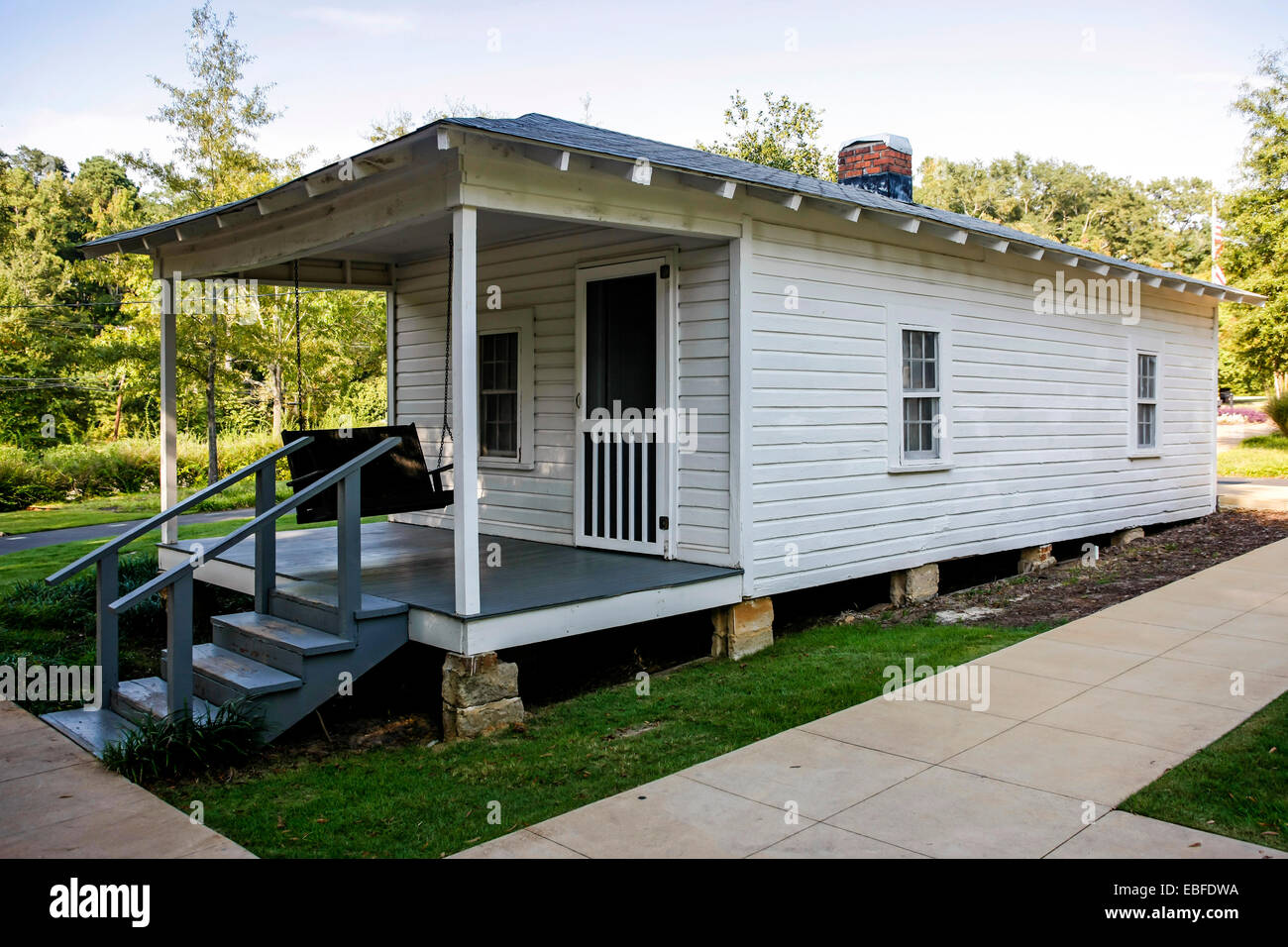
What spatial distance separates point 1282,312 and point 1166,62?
763 cm

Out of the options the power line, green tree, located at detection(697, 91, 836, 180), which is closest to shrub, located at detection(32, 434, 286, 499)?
the power line

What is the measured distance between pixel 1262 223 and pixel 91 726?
28453 millimetres

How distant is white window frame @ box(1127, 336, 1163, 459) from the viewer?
11492 mm

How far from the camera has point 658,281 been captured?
23.6 feet

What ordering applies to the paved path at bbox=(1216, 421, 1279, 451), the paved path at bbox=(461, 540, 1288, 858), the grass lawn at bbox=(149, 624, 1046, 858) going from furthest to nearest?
the paved path at bbox=(1216, 421, 1279, 451), the grass lawn at bbox=(149, 624, 1046, 858), the paved path at bbox=(461, 540, 1288, 858)

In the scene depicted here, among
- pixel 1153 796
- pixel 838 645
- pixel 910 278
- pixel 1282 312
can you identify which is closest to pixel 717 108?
pixel 1282 312

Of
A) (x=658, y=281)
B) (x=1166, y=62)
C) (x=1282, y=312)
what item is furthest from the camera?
(x=1282, y=312)

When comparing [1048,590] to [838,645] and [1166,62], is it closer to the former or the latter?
[838,645]

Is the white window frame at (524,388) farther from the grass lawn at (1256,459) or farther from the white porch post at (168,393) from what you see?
the grass lawn at (1256,459)

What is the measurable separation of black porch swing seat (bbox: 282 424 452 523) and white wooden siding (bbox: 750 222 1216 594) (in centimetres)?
241

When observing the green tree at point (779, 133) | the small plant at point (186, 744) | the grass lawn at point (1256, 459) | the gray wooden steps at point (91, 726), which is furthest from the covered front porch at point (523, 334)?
the green tree at point (779, 133)

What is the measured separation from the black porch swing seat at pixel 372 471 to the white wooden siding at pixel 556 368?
1.15m

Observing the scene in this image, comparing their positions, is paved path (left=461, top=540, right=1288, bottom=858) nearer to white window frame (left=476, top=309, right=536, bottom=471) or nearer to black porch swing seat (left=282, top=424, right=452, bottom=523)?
black porch swing seat (left=282, top=424, right=452, bottom=523)

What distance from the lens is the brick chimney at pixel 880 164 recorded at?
36.4 ft
